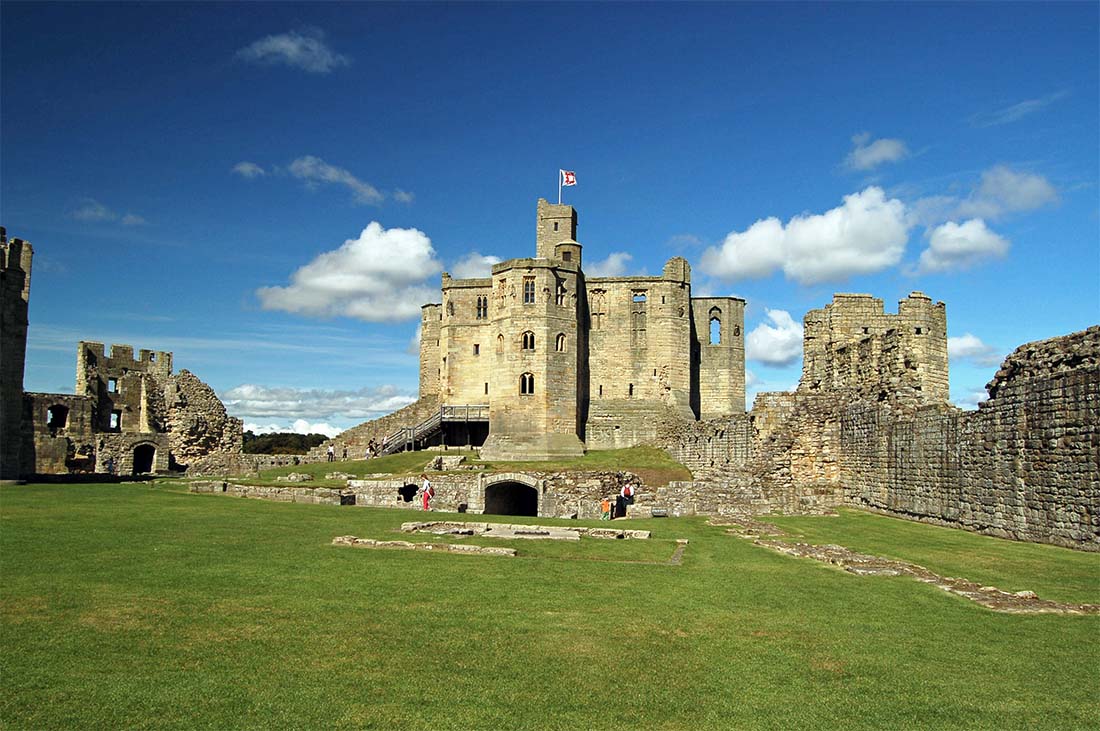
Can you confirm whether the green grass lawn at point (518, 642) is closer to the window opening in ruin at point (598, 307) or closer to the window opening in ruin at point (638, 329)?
the window opening in ruin at point (638, 329)

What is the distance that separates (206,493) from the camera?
32.9 metres

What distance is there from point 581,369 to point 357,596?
141 feet

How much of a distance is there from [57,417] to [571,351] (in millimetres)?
35182

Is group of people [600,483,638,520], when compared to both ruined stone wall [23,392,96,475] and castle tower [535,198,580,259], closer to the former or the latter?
castle tower [535,198,580,259]

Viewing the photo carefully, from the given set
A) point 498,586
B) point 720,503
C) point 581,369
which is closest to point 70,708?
point 498,586

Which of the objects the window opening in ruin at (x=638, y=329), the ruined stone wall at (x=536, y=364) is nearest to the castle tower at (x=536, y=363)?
the ruined stone wall at (x=536, y=364)

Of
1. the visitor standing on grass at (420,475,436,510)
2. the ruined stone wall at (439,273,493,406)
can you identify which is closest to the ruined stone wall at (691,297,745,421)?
the ruined stone wall at (439,273,493,406)

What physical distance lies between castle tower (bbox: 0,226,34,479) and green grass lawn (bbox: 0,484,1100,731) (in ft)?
72.0

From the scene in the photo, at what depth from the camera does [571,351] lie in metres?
51.5

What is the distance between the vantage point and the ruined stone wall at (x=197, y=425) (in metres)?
51.0

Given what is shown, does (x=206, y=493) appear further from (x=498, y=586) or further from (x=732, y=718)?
(x=732, y=718)

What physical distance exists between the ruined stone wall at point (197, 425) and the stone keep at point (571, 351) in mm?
13912

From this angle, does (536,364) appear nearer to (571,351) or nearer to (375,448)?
(571,351)

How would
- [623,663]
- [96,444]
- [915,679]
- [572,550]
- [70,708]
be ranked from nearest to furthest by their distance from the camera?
1. [70,708]
2. [915,679]
3. [623,663]
4. [572,550]
5. [96,444]
